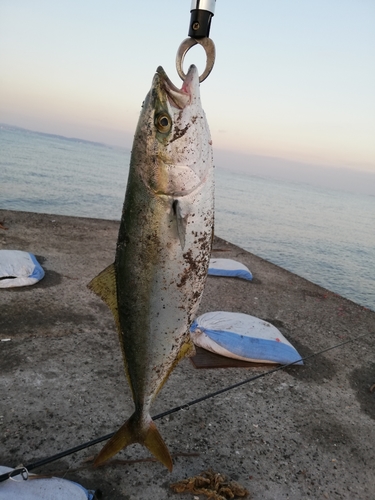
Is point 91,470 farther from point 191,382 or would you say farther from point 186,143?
point 186,143

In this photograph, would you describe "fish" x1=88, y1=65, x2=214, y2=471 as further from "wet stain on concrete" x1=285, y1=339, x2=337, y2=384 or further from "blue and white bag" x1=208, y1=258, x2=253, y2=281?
"blue and white bag" x1=208, y1=258, x2=253, y2=281

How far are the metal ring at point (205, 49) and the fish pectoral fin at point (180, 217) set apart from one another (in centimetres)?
67

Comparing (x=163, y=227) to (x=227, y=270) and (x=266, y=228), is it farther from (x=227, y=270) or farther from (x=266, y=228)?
(x=266, y=228)

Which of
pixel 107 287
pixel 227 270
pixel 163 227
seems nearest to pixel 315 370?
pixel 227 270

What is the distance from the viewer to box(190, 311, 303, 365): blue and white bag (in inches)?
250

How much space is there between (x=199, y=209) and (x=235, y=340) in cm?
481

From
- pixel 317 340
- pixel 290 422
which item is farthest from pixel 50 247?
pixel 290 422

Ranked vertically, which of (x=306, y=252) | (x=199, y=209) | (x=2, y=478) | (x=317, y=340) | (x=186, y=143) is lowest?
(x=306, y=252)

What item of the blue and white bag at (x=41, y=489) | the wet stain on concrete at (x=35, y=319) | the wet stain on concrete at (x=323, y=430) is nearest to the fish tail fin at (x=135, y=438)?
the blue and white bag at (x=41, y=489)

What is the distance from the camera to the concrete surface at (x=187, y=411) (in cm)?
407

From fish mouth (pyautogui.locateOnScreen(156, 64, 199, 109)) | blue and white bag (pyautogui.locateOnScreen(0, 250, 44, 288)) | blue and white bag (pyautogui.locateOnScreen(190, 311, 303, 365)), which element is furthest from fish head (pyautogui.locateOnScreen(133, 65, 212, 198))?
blue and white bag (pyautogui.locateOnScreen(0, 250, 44, 288))

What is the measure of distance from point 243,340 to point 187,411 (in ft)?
5.80

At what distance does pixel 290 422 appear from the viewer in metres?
5.18

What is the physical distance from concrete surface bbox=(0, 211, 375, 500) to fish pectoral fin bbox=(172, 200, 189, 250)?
9.88 feet
